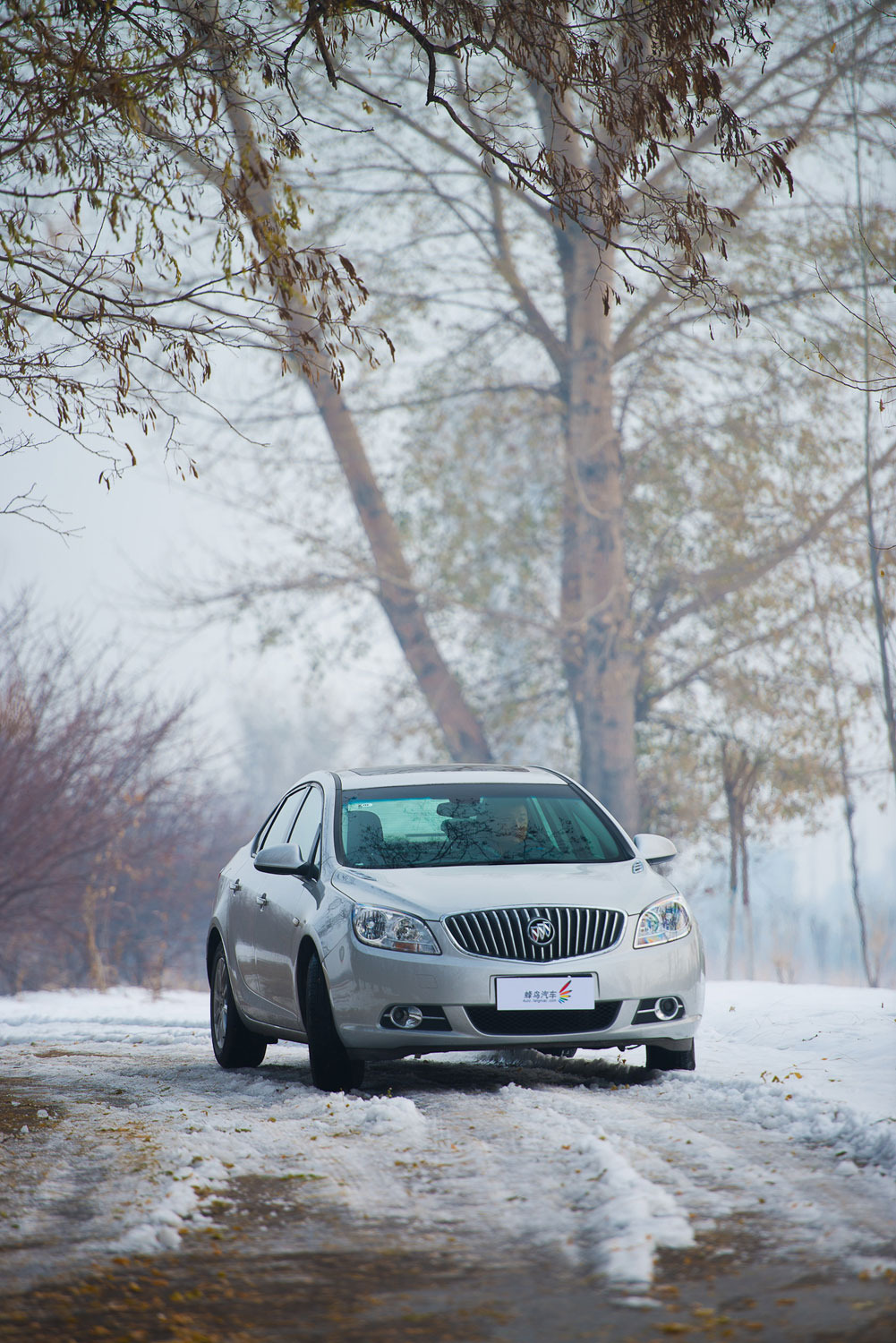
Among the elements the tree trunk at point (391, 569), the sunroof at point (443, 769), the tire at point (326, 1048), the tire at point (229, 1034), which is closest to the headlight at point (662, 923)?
the tire at point (326, 1048)

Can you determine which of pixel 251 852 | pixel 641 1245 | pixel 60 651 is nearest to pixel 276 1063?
pixel 251 852

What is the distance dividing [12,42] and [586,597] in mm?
15008

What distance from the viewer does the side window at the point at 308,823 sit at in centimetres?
813

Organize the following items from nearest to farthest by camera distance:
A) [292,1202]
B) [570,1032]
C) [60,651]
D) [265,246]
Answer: [292,1202], [570,1032], [265,246], [60,651]

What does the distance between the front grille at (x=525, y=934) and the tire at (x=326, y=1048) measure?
2.37 ft

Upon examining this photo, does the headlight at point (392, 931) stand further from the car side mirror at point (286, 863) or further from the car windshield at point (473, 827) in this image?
the car side mirror at point (286, 863)

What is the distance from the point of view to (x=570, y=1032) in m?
6.80

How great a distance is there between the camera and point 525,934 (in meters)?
6.85

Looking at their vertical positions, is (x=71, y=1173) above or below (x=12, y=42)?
below

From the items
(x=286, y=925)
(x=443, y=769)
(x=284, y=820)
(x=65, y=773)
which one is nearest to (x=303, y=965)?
(x=286, y=925)

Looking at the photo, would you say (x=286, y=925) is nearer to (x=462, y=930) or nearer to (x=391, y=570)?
(x=462, y=930)

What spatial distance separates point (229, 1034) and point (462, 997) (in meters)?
2.50

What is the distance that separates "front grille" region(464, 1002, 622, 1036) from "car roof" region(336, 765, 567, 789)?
72.6 inches

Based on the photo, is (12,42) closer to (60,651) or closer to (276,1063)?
(276,1063)
